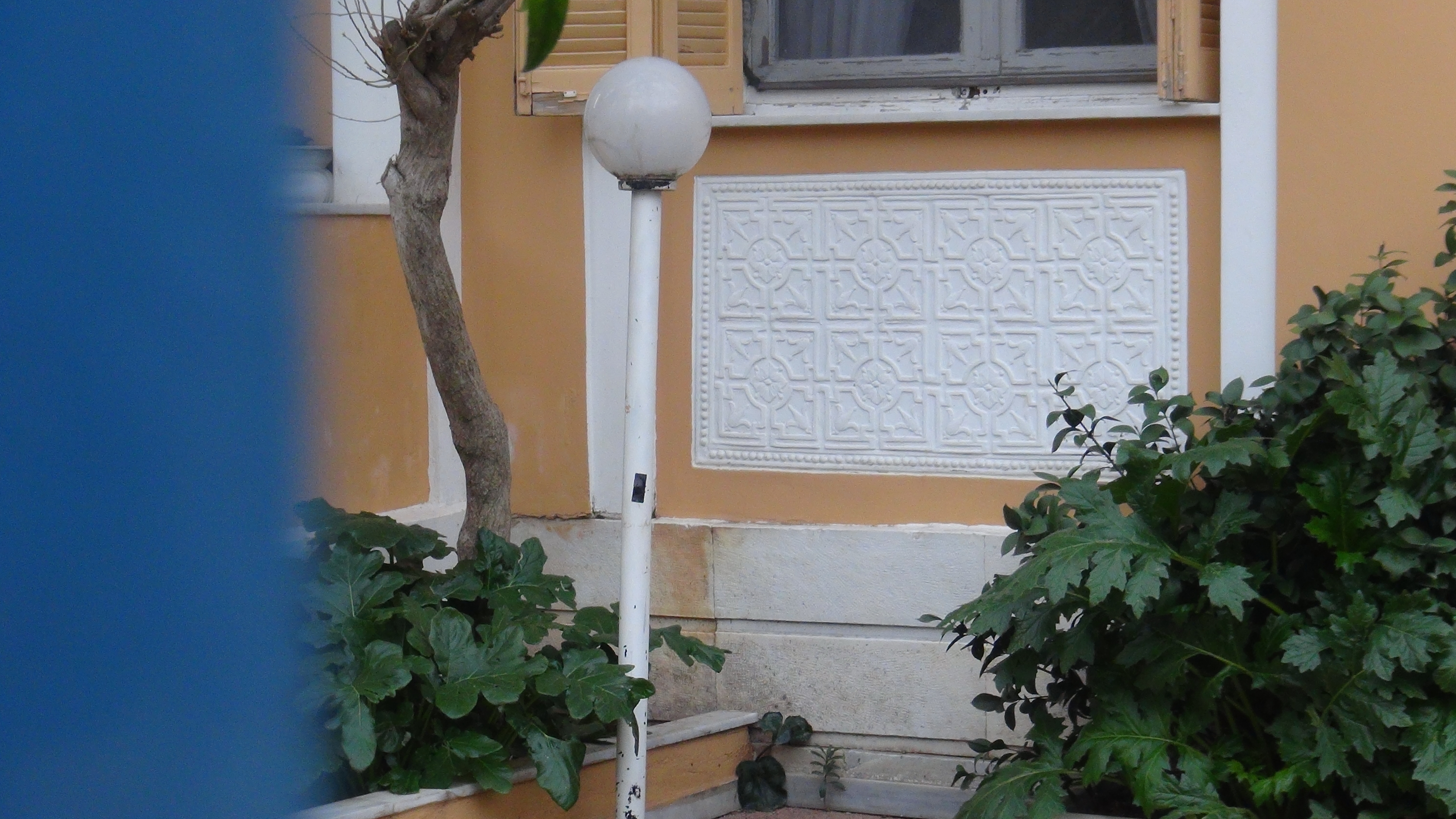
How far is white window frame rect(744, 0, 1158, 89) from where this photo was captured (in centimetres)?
425

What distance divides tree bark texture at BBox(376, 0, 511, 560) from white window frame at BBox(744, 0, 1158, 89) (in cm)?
120

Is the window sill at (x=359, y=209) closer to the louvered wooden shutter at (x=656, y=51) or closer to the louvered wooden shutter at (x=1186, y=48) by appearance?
the louvered wooden shutter at (x=656, y=51)

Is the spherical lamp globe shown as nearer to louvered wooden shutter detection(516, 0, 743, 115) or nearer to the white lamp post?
the white lamp post

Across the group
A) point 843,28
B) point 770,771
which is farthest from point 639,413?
point 843,28

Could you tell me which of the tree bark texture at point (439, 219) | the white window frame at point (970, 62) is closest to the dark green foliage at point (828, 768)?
the tree bark texture at point (439, 219)

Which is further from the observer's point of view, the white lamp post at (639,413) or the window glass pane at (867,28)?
the window glass pane at (867,28)

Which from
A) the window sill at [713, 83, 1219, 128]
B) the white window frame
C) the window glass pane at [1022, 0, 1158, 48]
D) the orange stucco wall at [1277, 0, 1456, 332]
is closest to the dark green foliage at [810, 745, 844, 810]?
the orange stucco wall at [1277, 0, 1456, 332]

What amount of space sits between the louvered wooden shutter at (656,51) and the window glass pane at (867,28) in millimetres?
259

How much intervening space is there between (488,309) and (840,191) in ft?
→ 3.97

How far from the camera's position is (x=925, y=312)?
431 centimetres

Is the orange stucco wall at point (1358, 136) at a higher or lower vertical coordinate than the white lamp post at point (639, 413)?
higher

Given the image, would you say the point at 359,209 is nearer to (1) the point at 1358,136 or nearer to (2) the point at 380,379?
(2) the point at 380,379

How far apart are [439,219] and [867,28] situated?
1601 mm

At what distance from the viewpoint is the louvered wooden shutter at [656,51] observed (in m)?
4.36
